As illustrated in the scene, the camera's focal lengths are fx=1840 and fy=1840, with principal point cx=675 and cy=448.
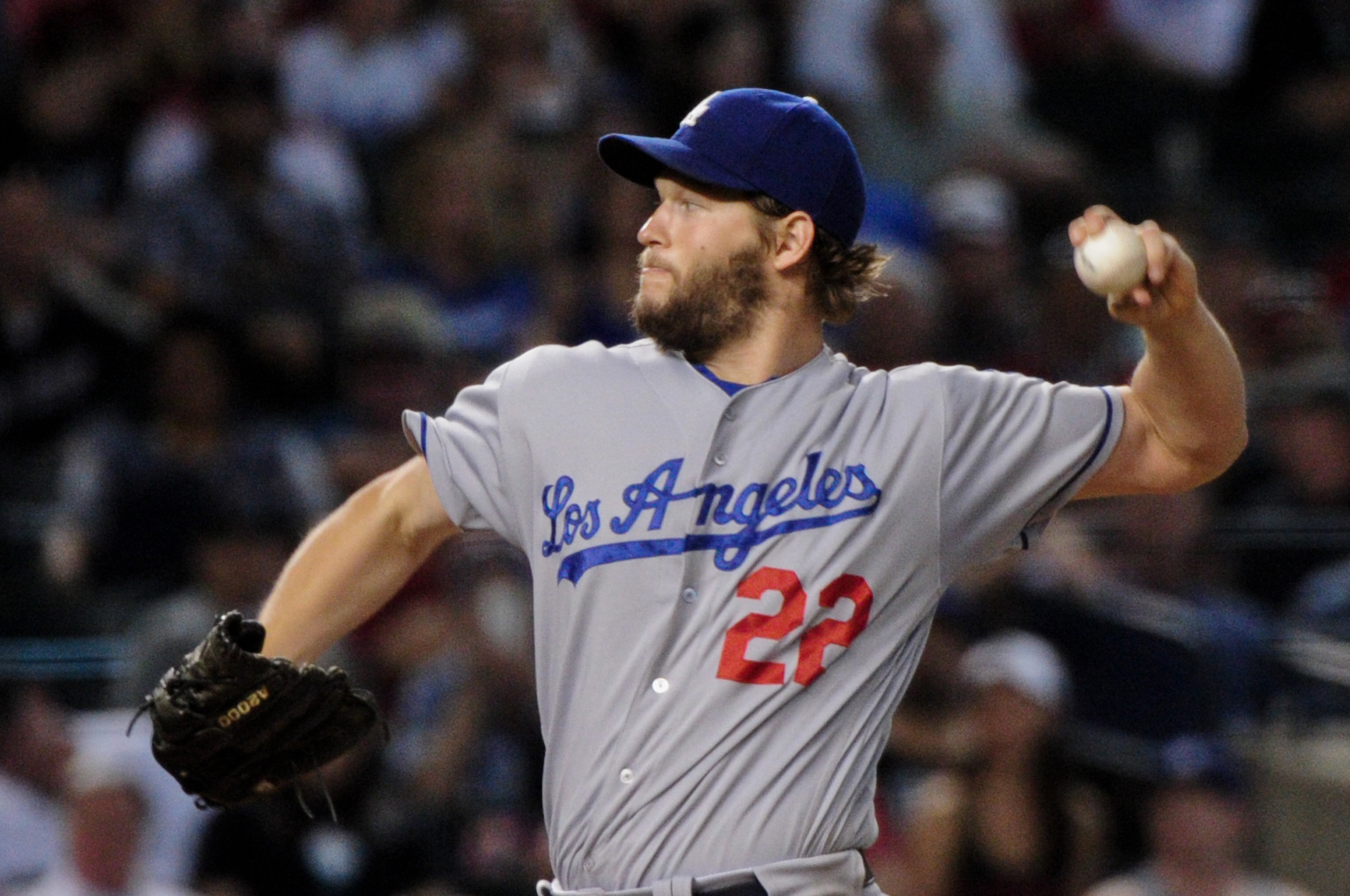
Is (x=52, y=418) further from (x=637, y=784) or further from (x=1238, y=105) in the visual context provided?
(x=1238, y=105)

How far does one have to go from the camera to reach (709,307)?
2693mm

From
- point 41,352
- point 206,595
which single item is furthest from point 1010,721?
point 41,352

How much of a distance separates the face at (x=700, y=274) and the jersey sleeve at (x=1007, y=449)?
322 mm

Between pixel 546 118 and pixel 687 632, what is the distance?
483 centimetres

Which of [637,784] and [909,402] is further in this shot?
[909,402]

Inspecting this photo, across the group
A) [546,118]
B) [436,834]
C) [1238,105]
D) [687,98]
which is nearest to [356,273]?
[546,118]

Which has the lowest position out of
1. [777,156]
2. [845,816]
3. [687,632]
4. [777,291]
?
[845,816]

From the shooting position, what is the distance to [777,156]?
271 centimetres

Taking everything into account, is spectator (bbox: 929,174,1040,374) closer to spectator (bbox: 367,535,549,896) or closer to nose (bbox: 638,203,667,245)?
spectator (bbox: 367,535,549,896)

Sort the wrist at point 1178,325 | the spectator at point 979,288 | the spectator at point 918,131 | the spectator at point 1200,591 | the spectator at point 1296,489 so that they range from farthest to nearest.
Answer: the spectator at point 918,131 → the spectator at point 979,288 → the spectator at point 1296,489 → the spectator at point 1200,591 → the wrist at point 1178,325

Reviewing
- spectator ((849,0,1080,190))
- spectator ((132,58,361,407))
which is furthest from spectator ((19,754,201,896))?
spectator ((849,0,1080,190))

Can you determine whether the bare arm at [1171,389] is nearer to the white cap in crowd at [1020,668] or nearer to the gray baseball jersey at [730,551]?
the gray baseball jersey at [730,551]

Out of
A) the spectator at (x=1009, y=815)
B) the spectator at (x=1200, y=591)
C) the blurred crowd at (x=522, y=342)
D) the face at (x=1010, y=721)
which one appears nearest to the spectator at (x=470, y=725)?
the blurred crowd at (x=522, y=342)

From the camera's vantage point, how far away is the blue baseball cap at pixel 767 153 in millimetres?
2686
